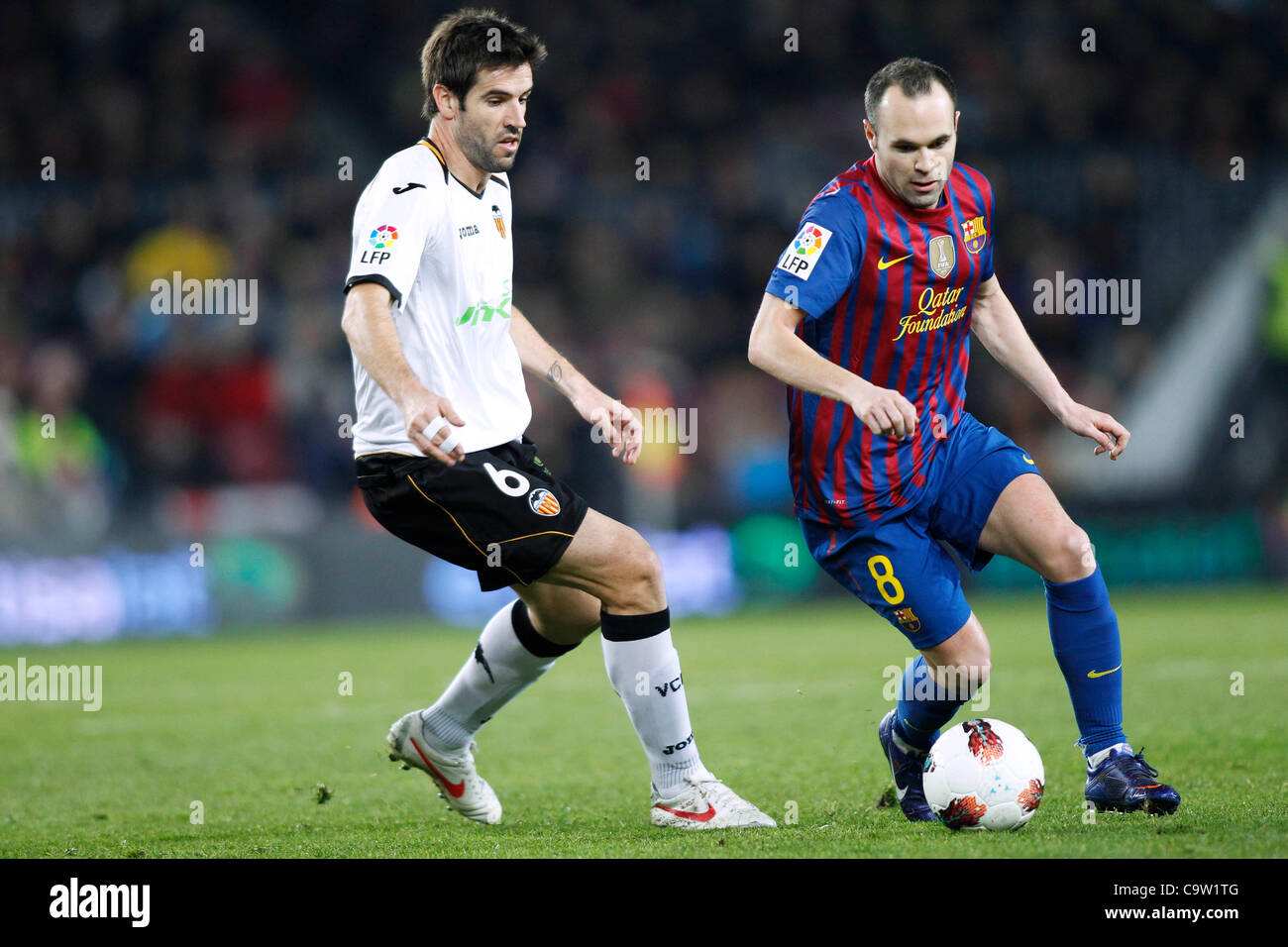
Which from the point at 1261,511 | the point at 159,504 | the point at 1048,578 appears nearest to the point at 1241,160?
the point at 1261,511

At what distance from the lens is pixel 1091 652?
4.77 metres

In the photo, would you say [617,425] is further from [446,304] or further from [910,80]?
[910,80]

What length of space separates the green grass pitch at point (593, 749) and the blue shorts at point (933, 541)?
2.15 feet

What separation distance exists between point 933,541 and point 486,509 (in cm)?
144

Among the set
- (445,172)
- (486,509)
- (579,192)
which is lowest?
(486,509)

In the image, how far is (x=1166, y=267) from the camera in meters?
15.1

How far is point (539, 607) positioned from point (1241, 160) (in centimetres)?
1310

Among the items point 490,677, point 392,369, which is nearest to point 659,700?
point 490,677

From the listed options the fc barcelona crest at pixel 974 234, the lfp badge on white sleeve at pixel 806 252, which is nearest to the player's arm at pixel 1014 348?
the fc barcelona crest at pixel 974 234

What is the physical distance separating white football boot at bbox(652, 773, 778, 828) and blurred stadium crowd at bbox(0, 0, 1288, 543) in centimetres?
830

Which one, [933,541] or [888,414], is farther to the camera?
[933,541]
